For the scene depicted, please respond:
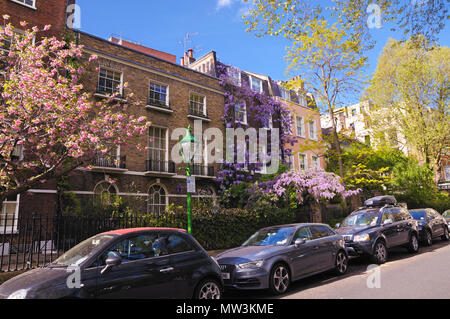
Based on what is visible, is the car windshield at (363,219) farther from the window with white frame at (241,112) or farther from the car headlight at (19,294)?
the window with white frame at (241,112)

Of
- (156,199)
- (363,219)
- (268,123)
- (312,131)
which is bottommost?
(363,219)

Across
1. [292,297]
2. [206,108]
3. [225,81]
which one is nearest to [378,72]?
[225,81]

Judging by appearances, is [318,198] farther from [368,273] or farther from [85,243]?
[85,243]

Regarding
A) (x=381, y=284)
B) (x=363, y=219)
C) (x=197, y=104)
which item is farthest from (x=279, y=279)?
(x=197, y=104)

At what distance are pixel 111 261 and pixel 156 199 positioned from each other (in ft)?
41.9

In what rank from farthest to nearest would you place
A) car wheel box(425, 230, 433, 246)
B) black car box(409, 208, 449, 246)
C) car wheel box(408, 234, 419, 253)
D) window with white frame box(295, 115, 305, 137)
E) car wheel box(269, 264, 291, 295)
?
window with white frame box(295, 115, 305, 137) → black car box(409, 208, 449, 246) → car wheel box(425, 230, 433, 246) → car wheel box(408, 234, 419, 253) → car wheel box(269, 264, 291, 295)

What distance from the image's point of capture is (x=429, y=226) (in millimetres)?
14039

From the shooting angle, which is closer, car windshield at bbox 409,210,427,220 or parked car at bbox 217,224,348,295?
parked car at bbox 217,224,348,295

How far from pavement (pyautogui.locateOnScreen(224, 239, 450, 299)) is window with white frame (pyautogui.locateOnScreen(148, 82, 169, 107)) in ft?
43.2

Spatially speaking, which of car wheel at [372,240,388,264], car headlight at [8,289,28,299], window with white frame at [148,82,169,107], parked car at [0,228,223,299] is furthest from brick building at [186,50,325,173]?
car headlight at [8,289,28,299]

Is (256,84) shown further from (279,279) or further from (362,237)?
(279,279)

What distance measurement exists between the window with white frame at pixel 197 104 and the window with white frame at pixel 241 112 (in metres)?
2.76

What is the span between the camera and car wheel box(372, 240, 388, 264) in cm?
987

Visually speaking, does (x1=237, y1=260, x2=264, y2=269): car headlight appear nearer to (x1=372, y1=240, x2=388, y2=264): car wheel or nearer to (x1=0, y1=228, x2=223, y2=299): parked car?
(x1=0, y1=228, x2=223, y2=299): parked car
